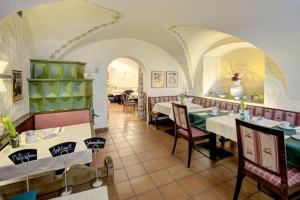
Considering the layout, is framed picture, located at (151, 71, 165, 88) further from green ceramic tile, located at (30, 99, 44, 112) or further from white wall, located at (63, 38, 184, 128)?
green ceramic tile, located at (30, 99, 44, 112)

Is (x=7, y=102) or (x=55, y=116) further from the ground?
(x=7, y=102)

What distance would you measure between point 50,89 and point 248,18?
3.77 metres

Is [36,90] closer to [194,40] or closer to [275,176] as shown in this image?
[194,40]

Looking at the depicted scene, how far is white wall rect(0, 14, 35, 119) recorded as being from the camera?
2.06 meters

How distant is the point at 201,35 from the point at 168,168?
3.04 meters

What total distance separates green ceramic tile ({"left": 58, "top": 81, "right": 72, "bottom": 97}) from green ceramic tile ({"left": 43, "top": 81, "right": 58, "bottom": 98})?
0.07 metres

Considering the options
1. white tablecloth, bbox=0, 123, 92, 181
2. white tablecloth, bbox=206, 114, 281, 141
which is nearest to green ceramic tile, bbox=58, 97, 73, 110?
white tablecloth, bbox=0, 123, 92, 181

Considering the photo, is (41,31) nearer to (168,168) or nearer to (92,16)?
(92,16)

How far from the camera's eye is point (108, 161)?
1107mm

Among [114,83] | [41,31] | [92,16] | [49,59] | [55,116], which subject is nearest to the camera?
[55,116]

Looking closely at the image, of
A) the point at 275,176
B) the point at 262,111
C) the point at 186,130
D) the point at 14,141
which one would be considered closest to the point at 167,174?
the point at 186,130

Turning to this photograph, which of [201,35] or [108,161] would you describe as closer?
[108,161]

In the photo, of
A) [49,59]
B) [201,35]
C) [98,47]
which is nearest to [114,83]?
[98,47]

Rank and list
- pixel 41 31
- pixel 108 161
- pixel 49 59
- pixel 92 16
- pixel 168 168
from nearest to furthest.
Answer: pixel 108 161
pixel 168 168
pixel 92 16
pixel 41 31
pixel 49 59
